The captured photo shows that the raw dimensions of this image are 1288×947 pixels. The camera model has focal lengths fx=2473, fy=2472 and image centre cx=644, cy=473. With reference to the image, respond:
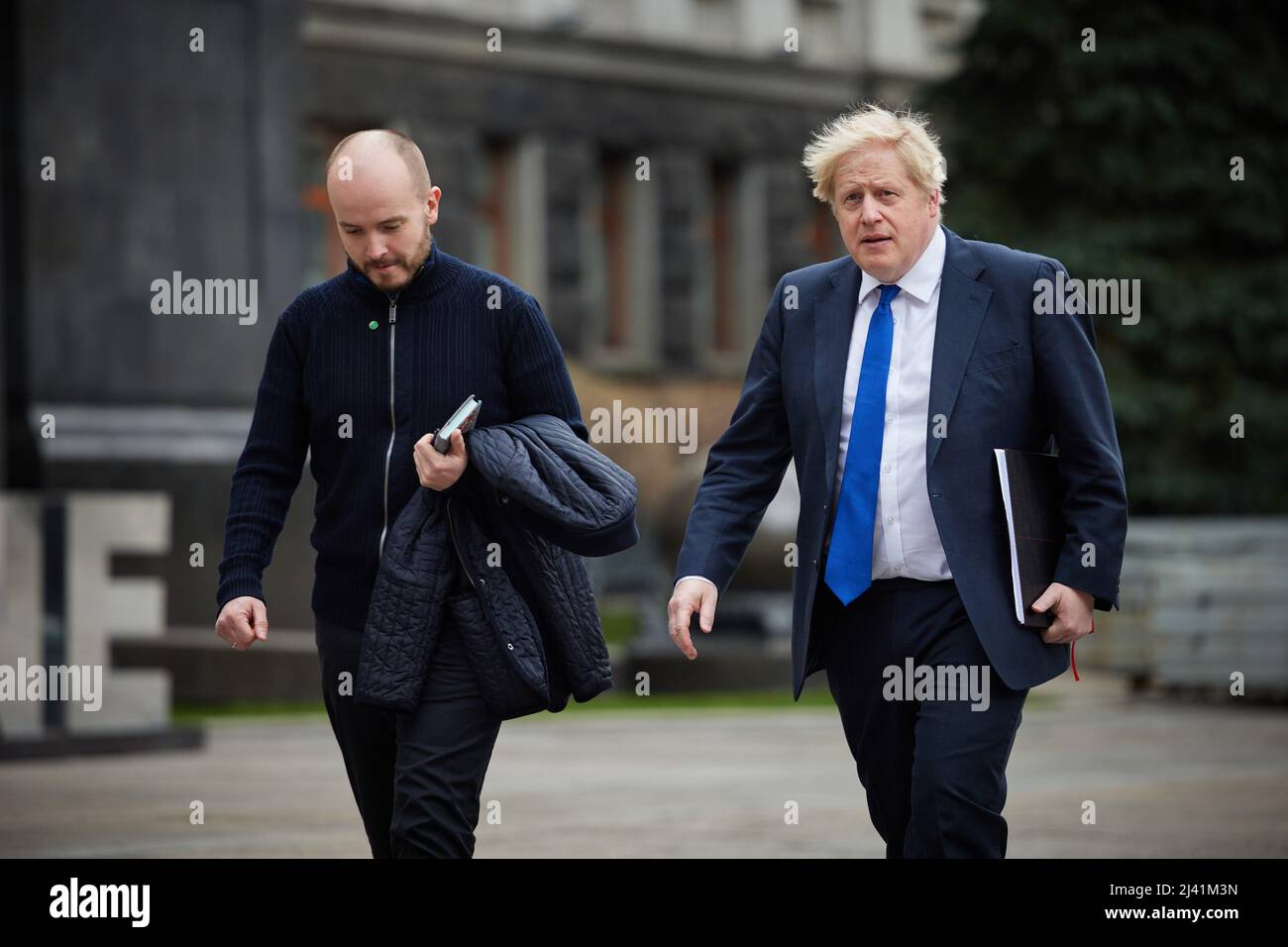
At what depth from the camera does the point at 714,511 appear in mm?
5504

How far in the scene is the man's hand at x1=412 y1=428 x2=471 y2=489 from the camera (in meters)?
5.05

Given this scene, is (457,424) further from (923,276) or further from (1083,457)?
(1083,457)

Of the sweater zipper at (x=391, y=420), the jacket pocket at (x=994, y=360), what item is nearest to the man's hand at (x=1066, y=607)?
the jacket pocket at (x=994, y=360)

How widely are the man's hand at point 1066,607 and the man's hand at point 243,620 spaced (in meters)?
1.64

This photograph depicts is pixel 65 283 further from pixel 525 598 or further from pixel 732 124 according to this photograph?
pixel 732 124

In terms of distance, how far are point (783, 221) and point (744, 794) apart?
84.7ft

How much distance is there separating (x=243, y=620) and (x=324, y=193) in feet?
80.8

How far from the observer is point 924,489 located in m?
5.19

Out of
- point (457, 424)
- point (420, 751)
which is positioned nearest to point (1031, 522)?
point (457, 424)

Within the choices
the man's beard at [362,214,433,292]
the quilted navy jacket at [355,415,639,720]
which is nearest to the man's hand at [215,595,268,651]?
the quilted navy jacket at [355,415,639,720]

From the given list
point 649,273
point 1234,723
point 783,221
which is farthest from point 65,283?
point 783,221

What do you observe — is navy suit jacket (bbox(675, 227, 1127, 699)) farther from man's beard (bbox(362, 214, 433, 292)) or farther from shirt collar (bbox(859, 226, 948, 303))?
man's beard (bbox(362, 214, 433, 292))

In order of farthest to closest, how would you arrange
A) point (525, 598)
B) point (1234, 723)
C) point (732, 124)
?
point (732, 124)
point (1234, 723)
point (525, 598)

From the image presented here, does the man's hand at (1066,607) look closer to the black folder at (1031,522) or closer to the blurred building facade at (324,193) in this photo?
the black folder at (1031,522)
